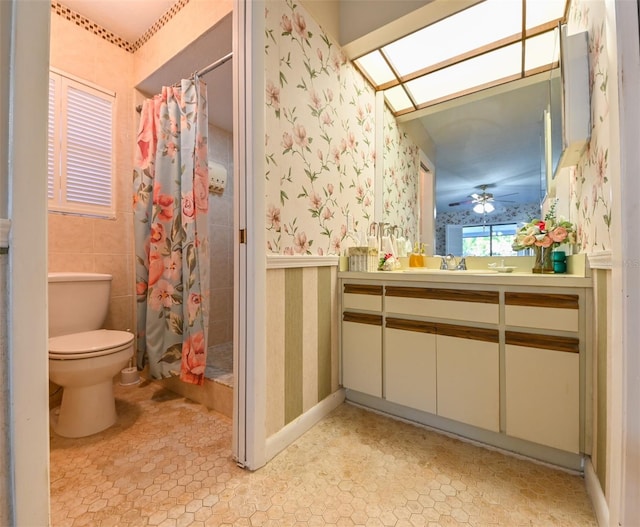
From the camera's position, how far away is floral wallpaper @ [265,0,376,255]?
1310mm

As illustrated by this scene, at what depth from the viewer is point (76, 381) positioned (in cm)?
140

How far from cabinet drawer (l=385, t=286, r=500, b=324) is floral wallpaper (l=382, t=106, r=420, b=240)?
2.60 ft

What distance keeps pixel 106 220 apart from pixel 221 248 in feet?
3.13

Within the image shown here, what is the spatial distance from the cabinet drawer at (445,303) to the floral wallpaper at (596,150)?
44 cm

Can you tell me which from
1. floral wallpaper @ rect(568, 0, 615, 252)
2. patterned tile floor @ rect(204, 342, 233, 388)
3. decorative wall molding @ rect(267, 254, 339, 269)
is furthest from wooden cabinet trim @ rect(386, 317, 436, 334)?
patterned tile floor @ rect(204, 342, 233, 388)

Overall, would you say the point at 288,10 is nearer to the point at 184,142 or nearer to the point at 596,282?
the point at 184,142

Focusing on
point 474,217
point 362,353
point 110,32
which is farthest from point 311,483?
point 110,32

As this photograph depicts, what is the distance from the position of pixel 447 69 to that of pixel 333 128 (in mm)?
918

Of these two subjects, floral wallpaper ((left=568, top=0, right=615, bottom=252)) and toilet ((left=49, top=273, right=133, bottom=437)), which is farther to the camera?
toilet ((left=49, top=273, right=133, bottom=437))

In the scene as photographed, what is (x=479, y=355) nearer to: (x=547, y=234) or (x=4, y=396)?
(x=547, y=234)

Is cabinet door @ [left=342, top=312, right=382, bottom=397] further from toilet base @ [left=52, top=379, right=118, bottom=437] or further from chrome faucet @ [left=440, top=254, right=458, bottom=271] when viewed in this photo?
toilet base @ [left=52, top=379, right=118, bottom=437]

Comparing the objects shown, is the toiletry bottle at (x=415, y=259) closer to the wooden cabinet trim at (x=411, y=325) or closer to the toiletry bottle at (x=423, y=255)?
the toiletry bottle at (x=423, y=255)

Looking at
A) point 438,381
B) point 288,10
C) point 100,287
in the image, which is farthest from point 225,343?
point 288,10

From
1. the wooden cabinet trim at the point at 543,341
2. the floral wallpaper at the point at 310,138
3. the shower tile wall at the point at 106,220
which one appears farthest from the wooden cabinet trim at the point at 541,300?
the shower tile wall at the point at 106,220
